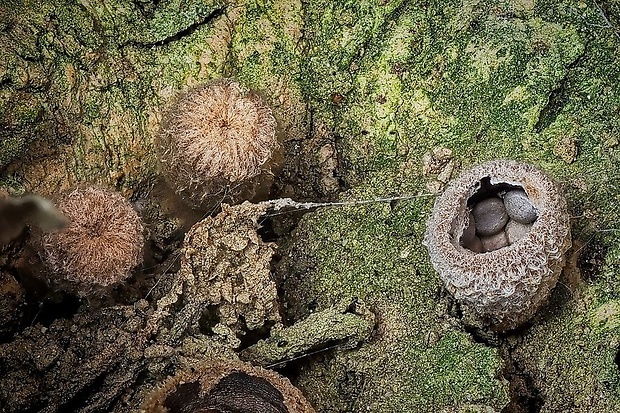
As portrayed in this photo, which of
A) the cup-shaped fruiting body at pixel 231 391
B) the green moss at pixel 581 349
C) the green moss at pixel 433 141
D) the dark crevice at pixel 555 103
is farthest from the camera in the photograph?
the dark crevice at pixel 555 103

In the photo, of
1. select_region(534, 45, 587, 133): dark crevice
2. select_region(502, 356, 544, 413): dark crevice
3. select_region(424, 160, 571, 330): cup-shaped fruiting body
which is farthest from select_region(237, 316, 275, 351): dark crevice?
select_region(534, 45, 587, 133): dark crevice

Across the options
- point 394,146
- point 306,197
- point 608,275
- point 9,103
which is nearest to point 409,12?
point 394,146

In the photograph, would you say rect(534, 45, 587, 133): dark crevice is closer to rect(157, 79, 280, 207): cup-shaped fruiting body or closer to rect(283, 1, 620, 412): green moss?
rect(283, 1, 620, 412): green moss

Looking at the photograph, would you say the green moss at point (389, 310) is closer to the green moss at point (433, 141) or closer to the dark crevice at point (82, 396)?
the green moss at point (433, 141)

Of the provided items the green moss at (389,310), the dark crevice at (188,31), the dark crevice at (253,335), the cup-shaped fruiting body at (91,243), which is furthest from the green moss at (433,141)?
the cup-shaped fruiting body at (91,243)

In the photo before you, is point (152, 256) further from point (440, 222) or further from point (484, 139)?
point (484, 139)

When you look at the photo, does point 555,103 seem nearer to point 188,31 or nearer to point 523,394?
point 523,394

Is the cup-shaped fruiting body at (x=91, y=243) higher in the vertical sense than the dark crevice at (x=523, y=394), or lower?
higher
